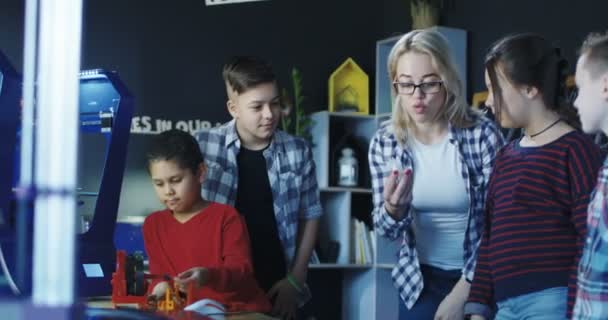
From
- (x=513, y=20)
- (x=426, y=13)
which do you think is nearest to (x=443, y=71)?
(x=513, y=20)

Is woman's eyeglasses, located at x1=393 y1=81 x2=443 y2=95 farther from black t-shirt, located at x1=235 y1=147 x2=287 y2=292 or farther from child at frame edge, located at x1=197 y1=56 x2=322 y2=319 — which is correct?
black t-shirt, located at x1=235 y1=147 x2=287 y2=292

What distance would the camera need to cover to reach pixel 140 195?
5.18 m

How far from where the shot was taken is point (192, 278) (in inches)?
77.9

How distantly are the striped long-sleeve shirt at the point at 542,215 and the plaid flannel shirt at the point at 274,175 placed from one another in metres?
0.93

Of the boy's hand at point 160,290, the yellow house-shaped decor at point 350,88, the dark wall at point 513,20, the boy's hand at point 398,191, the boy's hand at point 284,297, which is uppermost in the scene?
the dark wall at point 513,20

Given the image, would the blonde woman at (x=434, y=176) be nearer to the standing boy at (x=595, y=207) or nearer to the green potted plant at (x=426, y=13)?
the standing boy at (x=595, y=207)

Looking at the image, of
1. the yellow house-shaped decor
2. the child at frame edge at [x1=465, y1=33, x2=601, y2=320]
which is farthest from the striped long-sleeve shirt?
the yellow house-shaped decor

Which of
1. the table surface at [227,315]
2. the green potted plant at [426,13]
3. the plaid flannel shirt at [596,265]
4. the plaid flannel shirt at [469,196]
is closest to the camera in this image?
the plaid flannel shirt at [596,265]

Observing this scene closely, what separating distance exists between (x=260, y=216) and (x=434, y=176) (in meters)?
0.70

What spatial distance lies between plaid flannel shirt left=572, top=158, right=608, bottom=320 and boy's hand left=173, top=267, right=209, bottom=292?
34.8 inches

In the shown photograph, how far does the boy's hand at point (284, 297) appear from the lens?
2557 millimetres

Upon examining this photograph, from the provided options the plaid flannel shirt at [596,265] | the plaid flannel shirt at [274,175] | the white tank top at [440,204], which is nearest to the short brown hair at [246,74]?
the plaid flannel shirt at [274,175]

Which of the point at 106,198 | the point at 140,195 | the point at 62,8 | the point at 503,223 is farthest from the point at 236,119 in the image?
the point at 140,195

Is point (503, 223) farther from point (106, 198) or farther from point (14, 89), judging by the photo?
point (14, 89)
